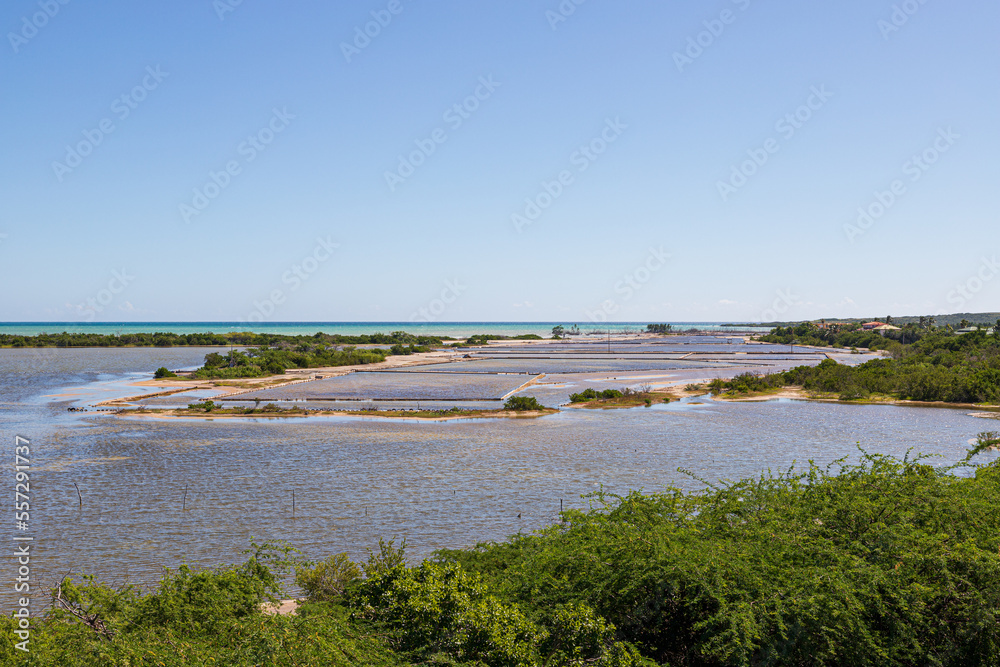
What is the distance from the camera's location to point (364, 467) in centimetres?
2922

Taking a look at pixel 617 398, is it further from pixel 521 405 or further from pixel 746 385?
pixel 746 385

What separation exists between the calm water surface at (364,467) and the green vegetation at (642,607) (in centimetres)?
675

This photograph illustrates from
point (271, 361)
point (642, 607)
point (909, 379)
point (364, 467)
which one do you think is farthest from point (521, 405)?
point (271, 361)

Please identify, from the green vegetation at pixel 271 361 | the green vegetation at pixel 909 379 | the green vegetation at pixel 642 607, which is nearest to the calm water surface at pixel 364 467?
the green vegetation at pixel 909 379

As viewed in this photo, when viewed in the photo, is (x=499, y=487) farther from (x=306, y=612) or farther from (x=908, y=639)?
(x=908, y=639)

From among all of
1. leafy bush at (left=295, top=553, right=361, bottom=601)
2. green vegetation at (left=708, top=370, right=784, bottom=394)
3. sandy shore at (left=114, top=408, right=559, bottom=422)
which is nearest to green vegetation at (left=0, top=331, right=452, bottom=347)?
sandy shore at (left=114, top=408, right=559, bottom=422)

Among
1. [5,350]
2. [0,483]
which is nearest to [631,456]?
[0,483]

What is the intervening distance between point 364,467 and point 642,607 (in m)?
20.7

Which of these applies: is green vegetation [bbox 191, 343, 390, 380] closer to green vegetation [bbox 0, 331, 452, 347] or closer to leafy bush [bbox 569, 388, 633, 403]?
green vegetation [bbox 0, 331, 452, 347]

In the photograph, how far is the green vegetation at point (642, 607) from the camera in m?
9.05

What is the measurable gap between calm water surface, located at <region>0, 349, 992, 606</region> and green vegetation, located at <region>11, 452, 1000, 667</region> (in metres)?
6.75

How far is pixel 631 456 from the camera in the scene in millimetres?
31516

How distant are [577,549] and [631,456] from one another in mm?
20484

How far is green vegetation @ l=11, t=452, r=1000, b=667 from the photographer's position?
9.05 metres
